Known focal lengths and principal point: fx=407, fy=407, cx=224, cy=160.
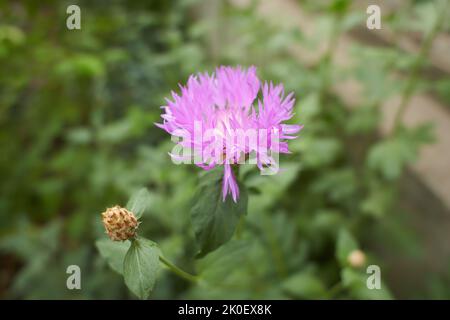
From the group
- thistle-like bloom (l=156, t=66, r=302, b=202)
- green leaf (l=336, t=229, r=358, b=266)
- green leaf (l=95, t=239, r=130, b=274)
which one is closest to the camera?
thistle-like bloom (l=156, t=66, r=302, b=202)

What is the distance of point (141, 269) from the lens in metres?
0.64

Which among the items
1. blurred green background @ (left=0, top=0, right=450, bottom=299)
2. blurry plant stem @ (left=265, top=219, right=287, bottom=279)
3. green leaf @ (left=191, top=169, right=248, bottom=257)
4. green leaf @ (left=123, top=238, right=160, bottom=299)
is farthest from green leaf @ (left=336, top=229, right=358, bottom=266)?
green leaf @ (left=123, top=238, right=160, bottom=299)

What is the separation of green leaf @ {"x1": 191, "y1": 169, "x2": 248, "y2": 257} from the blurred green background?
236mm

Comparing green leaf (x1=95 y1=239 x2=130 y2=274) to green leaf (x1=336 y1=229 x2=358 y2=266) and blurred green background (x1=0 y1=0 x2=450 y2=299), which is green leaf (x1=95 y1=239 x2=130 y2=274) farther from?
green leaf (x1=336 y1=229 x2=358 y2=266)

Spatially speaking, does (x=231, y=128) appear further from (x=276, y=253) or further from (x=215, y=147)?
(x=276, y=253)

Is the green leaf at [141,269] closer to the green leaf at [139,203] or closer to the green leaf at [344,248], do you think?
the green leaf at [139,203]

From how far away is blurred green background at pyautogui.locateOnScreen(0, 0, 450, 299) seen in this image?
1326mm

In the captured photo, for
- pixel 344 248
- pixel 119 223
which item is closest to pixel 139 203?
pixel 119 223

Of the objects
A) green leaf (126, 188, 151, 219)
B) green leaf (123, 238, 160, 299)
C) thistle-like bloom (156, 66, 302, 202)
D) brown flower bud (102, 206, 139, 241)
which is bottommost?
green leaf (123, 238, 160, 299)

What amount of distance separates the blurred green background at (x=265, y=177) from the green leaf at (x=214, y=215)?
0.24 meters

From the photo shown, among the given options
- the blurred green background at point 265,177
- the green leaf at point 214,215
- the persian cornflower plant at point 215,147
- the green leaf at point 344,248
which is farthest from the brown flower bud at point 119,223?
the green leaf at point 344,248

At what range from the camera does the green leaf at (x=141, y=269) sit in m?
0.63

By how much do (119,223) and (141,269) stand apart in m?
0.08
